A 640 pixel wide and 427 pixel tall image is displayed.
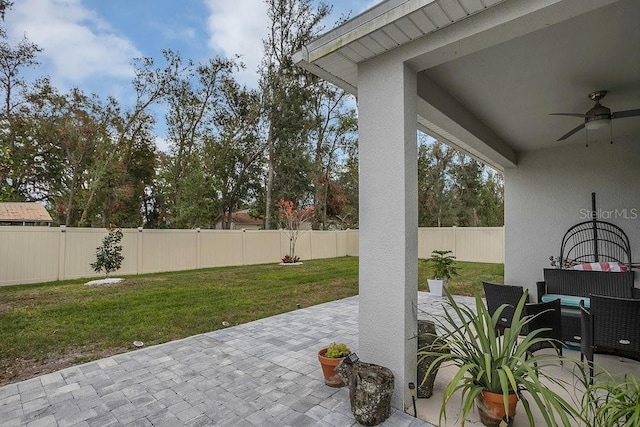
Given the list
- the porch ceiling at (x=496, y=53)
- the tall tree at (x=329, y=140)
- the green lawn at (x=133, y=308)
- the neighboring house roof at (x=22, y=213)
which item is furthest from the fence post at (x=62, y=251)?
the tall tree at (x=329, y=140)

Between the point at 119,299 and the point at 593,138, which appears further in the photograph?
the point at 119,299

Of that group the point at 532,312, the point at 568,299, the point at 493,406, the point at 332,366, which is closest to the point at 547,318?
the point at 532,312

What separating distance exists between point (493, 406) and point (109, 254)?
9392mm

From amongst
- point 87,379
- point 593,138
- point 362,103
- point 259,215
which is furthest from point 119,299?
point 259,215

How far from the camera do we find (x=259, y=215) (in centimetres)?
1758

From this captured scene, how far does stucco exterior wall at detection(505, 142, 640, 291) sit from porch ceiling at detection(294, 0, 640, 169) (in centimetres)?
147

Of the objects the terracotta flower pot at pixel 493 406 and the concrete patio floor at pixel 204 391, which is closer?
the terracotta flower pot at pixel 493 406

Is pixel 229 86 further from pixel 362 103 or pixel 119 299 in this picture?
pixel 362 103

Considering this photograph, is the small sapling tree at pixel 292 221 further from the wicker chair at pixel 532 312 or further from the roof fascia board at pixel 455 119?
the wicker chair at pixel 532 312

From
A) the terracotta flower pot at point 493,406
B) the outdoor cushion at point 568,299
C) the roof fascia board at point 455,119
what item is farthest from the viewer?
the outdoor cushion at point 568,299

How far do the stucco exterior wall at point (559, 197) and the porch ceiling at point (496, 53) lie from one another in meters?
1.47

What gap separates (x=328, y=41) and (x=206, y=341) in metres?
3.62

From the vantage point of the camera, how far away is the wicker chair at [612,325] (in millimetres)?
2506

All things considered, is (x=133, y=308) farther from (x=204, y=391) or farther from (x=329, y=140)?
(x=329, y=140)
